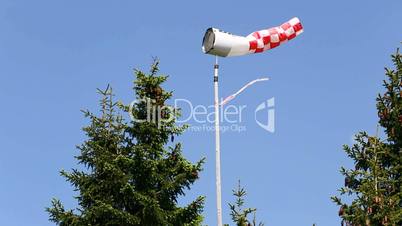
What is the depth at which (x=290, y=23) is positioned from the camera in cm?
2595

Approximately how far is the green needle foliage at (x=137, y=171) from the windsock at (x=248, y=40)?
9.64 feet

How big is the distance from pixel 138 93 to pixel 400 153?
8.91m

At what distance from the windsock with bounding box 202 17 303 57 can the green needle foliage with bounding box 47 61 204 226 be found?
2.94 meters

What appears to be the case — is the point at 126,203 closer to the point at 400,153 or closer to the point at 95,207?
the point at 95,207

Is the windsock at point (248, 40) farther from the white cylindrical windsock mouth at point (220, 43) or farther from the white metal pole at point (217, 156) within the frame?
the white metal pole at point (217, 156)

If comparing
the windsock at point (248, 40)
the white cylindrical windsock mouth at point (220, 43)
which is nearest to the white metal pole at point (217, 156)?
the white cylindrical windsock mouth at point (220, 43)

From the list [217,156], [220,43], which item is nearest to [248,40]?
[220,43]

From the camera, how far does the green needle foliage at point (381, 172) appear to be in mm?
19875

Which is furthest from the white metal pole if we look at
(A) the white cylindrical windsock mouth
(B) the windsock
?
(B) the windsock

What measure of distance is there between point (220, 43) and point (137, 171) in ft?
16.1

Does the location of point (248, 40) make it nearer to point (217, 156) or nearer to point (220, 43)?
point (220, 43)

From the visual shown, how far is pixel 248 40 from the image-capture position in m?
23.9

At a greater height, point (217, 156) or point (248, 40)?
point (248, 40)

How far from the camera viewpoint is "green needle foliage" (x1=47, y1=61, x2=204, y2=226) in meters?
23.1
